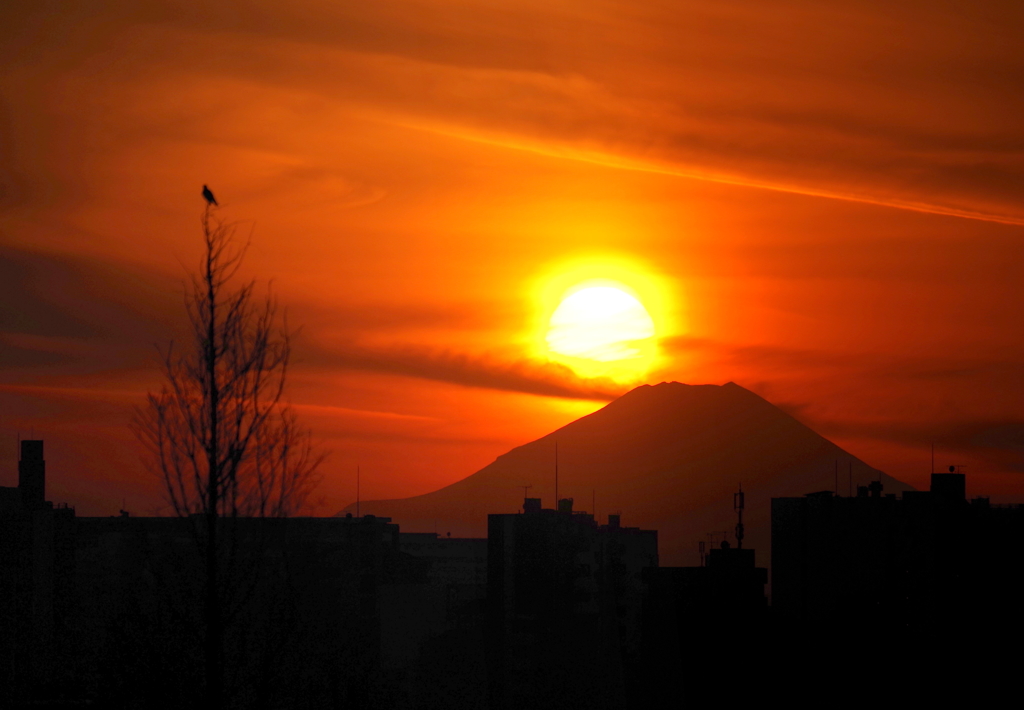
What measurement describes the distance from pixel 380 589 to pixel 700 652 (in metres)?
18.3

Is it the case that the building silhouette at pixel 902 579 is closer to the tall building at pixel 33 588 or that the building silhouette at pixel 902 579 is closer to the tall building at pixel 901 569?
the tall building at pixel 901 569

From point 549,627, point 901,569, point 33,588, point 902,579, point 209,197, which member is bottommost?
point 549,627

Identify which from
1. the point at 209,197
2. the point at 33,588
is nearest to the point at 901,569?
the point at 33,588

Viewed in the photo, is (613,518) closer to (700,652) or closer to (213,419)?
(700,652)

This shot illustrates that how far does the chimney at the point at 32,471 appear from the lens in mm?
49344

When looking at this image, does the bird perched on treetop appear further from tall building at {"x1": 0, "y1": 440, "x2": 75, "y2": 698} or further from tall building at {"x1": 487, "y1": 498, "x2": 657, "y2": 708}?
tall building at {"x1": 487, "y1": 498, "x2": 657, "y2": 708}

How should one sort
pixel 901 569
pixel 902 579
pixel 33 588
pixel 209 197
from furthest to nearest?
1. pixel 901 569
2. pixel 902 579
3. pixel 33 588
4. pixel 209 197

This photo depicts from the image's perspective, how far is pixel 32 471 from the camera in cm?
5000

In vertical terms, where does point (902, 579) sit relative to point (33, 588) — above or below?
above

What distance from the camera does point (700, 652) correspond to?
40.8 m

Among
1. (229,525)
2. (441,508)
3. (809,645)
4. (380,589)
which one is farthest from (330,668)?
(441,508)

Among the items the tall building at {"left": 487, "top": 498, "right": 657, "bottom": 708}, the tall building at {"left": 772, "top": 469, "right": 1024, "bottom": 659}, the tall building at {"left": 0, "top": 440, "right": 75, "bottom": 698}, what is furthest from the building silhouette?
the tall building at {"left": 0, "top": 440, "right": 75, "bottom": 698}

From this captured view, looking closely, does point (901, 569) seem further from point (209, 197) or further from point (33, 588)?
point (209, 197)

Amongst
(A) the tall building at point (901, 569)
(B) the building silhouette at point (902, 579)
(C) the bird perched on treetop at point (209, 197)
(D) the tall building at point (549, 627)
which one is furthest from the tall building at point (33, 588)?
(C) the bird perched on treetop at point (209, 197)
